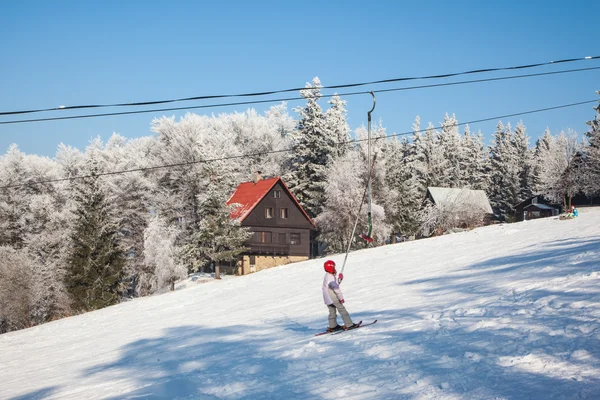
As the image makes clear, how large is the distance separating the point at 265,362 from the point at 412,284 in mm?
8928

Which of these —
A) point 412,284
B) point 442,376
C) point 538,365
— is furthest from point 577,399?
point 412,284

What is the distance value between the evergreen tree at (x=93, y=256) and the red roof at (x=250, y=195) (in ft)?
45.8

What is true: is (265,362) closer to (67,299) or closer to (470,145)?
(67,299)

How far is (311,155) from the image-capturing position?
215 ft

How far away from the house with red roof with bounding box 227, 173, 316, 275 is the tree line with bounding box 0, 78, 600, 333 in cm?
288

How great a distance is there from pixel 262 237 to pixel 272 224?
75.0 inches

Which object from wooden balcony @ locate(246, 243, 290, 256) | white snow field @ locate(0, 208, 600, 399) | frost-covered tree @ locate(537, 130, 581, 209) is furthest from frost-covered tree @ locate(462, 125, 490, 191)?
white snow field @ locate(0, 208, 600, 399)

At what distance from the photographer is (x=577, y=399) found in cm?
680

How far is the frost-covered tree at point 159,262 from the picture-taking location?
5112 centimetres

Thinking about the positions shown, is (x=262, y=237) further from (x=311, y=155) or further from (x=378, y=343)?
(x=378, y=343)

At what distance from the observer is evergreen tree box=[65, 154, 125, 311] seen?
46.3 meters

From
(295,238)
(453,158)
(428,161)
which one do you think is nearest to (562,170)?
(428,161)

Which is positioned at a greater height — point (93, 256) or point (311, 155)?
point (311, 155)

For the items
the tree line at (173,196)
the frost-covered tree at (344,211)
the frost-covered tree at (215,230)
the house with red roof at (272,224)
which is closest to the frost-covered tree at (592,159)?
the tree line at (173,196)
